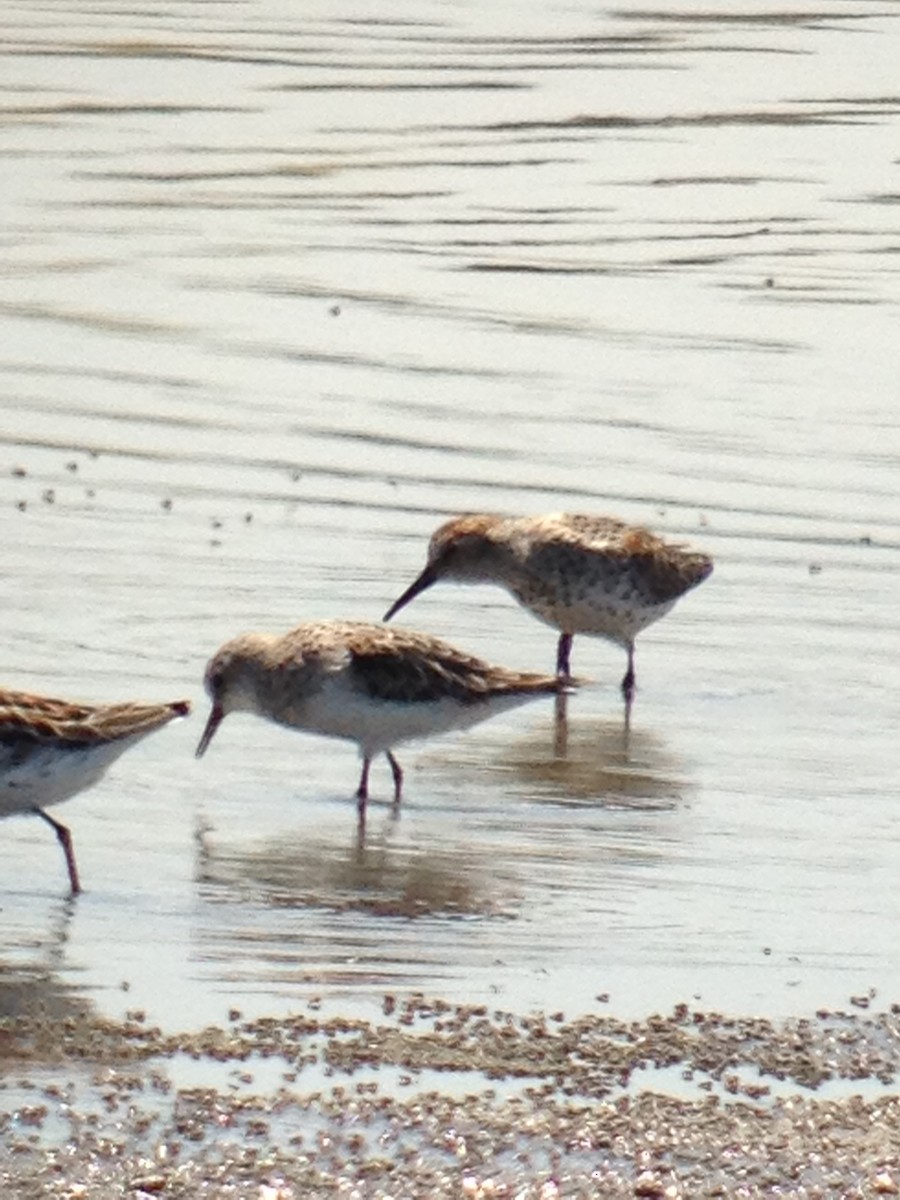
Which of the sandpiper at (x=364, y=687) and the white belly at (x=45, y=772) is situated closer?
the white belly at (x=45, y=772)

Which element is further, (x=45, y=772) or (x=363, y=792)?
(x=363, y=792)

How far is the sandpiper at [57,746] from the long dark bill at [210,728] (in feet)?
3.84

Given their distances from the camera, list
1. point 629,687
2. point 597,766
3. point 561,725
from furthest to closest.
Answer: point 629,687, point 561,725, point 597,766

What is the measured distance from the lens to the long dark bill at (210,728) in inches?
407

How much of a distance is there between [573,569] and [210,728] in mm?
2330

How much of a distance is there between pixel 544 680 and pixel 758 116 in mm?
13344

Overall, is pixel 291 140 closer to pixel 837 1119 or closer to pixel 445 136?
pixel 445 136

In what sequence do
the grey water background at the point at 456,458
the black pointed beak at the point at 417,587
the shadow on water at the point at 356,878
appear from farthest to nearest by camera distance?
the black pointed beak at the point at 417,587
the shadow on water at the point at 356,878
the grey water background at the point at 456,458

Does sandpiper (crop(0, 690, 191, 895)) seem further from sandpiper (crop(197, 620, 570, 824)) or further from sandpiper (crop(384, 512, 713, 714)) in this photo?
sandpiper (crop(384, 512, 713, 714))

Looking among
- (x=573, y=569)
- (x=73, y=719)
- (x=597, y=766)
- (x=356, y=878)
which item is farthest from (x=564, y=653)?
(x=73, y=719)

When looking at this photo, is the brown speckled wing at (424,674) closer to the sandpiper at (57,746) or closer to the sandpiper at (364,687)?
the sandpiper at (364,687)

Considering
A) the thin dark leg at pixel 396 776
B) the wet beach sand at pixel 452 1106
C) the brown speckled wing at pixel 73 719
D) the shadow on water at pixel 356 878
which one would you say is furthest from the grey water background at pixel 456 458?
the brown speckled wing at pixel 73 719

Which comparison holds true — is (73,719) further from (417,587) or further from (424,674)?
(417,587)

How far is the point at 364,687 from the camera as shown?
10336 mm
